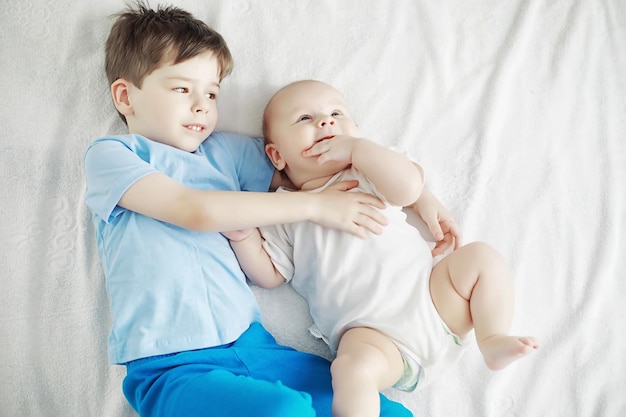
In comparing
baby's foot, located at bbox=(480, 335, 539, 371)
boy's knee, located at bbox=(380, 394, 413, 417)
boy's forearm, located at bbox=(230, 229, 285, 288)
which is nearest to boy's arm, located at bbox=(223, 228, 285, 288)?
boy's forearm, located at bbox=(230, 229, 285, 288)

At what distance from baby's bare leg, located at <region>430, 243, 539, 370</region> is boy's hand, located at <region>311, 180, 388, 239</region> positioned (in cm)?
17

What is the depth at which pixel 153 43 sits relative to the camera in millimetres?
1275

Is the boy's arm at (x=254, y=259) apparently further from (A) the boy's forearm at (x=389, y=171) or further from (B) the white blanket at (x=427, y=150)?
(A) the boy's forearm at (x=389, y=171)

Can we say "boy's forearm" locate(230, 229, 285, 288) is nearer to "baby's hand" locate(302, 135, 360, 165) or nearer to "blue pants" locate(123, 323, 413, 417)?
"blue pants" locate(123, 323, 413, 417)

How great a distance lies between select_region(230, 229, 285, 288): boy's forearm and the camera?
1.29 m

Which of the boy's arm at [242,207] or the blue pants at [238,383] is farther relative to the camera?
the boy's arm at [242,207]

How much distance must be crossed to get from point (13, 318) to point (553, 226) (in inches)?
48.2

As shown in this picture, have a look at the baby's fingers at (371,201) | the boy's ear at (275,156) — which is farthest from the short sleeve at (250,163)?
the baby's fingers at (371,201)

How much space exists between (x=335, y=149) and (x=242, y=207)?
237 millimetres

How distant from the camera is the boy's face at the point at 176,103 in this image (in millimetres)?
1259

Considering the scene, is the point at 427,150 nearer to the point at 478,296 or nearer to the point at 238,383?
the point at 478,296

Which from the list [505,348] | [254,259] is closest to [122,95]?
[254,259]

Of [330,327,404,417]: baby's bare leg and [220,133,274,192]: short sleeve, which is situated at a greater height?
[220,133,274,192]: short sleeve

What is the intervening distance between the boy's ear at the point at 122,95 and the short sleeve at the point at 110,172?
12 cm
